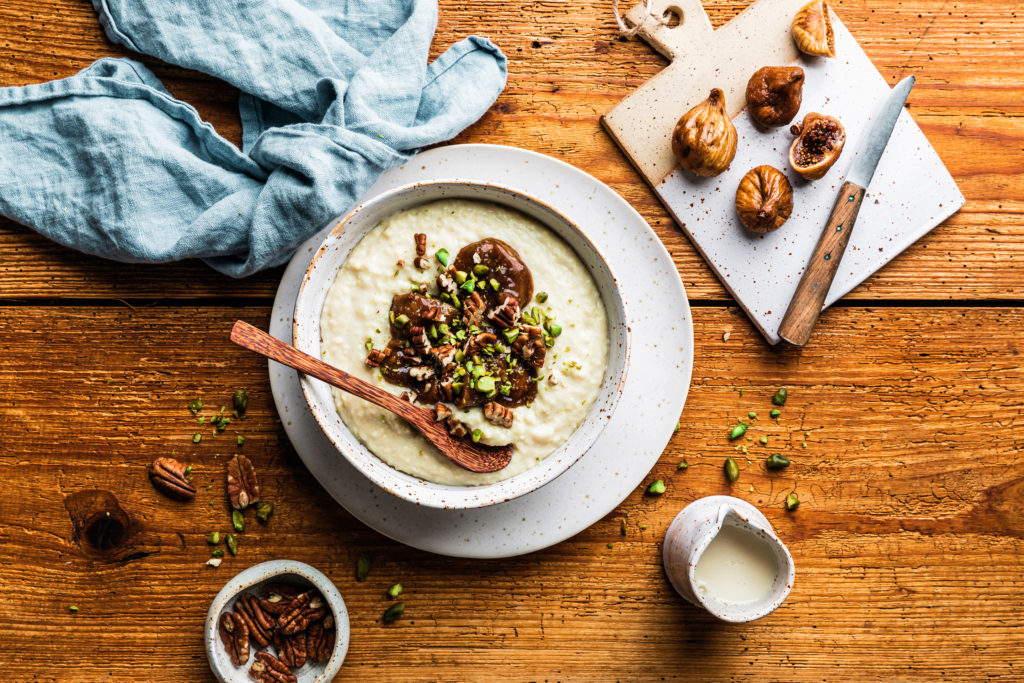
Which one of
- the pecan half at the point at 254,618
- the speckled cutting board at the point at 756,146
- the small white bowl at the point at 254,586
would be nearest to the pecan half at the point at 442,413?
the small white bowl at the point at 254,586

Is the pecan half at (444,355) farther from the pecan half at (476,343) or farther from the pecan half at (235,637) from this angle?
the pecan half at (235,637)

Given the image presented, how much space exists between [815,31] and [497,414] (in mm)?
1547

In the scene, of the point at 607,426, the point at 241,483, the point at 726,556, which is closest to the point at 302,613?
the point at 241,483

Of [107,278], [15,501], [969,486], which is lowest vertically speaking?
[969,486]

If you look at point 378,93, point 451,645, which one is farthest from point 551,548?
point 378,93

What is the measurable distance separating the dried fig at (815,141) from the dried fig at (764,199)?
9 centimetres

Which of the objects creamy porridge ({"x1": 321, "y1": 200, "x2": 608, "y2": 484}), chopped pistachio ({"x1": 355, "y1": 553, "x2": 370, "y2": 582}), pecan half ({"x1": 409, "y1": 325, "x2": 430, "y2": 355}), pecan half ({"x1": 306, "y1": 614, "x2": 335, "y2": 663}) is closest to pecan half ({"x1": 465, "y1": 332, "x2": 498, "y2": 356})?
A: creamy porridge ({"x1": 321, "y1": 200, "x2": 608, "y2": 484})

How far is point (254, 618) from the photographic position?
2014 mm

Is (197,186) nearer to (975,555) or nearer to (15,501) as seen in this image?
(15,501)

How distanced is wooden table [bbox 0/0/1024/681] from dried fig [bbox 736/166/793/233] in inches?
8.2

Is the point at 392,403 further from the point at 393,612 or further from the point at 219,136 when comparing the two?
the point at 219,136

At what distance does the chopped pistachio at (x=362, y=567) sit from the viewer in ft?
7.00

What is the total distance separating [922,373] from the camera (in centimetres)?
225

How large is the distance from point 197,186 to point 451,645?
1.62 metres
